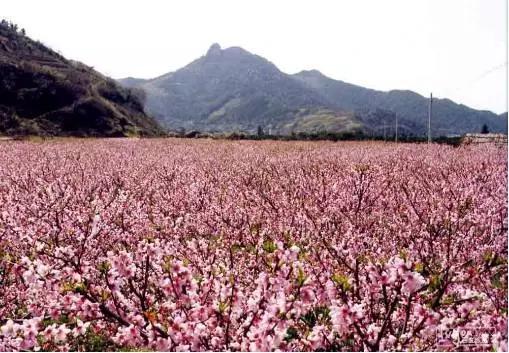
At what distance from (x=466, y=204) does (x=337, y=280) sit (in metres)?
4.48

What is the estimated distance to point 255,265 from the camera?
20.4 feet

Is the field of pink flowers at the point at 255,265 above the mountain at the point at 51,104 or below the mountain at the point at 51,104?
below

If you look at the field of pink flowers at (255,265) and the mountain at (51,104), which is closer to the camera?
the field of pink flowers at (255,265)

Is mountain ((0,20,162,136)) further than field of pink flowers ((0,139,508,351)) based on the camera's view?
Yes

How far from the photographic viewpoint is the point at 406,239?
7.59 meters

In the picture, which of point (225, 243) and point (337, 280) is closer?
point (337, 280)

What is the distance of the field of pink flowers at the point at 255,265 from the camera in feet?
11.9

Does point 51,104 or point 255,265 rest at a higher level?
point 51,104

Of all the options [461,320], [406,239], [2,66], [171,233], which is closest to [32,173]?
[171,233]

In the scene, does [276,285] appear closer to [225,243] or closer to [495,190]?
[225,243]

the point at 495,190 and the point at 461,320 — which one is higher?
the point at 495,190

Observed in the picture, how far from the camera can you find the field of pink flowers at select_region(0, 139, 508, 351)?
3.63m

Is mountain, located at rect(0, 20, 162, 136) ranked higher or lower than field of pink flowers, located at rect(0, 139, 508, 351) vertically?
higher

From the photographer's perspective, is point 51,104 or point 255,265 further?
point 51,104
